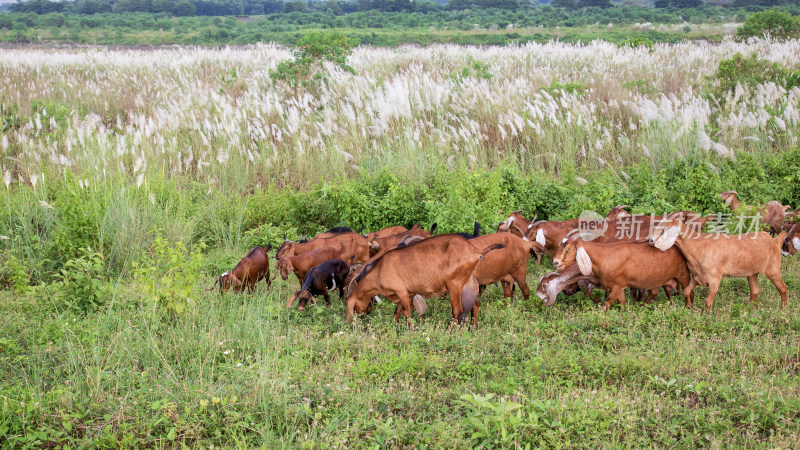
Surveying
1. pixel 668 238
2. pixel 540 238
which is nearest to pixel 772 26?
pixel 540 238

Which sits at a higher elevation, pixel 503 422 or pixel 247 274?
pixel 503 422

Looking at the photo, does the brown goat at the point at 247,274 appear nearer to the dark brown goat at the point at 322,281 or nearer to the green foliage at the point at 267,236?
the dark brown goat at the point at 322,281

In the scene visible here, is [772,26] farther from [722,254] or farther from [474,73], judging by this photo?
[722,254]

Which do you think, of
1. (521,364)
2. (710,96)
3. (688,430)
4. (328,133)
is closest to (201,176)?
(328,133)

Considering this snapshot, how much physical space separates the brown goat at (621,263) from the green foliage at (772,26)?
61.3 ft

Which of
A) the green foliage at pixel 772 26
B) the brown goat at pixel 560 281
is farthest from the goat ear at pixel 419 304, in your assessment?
the green foliage at pixel 772 26

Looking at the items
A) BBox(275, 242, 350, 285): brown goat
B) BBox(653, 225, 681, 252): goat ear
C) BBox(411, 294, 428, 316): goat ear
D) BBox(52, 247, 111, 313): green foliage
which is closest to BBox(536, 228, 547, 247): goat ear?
BBox(653, 225, 681, 252): goat ear

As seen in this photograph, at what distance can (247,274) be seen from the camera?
6398 millimetres

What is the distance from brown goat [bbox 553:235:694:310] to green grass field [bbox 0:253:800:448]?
0.80 ft

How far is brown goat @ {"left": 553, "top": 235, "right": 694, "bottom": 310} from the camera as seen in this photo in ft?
18.4

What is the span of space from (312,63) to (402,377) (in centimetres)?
1210

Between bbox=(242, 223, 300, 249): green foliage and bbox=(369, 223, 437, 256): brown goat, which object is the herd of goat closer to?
bbox=(369, 223, 437, 256): brown goat

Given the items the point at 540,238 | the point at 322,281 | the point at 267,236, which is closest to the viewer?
the point at 322,281

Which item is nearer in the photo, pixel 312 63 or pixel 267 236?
pixel 267 236
